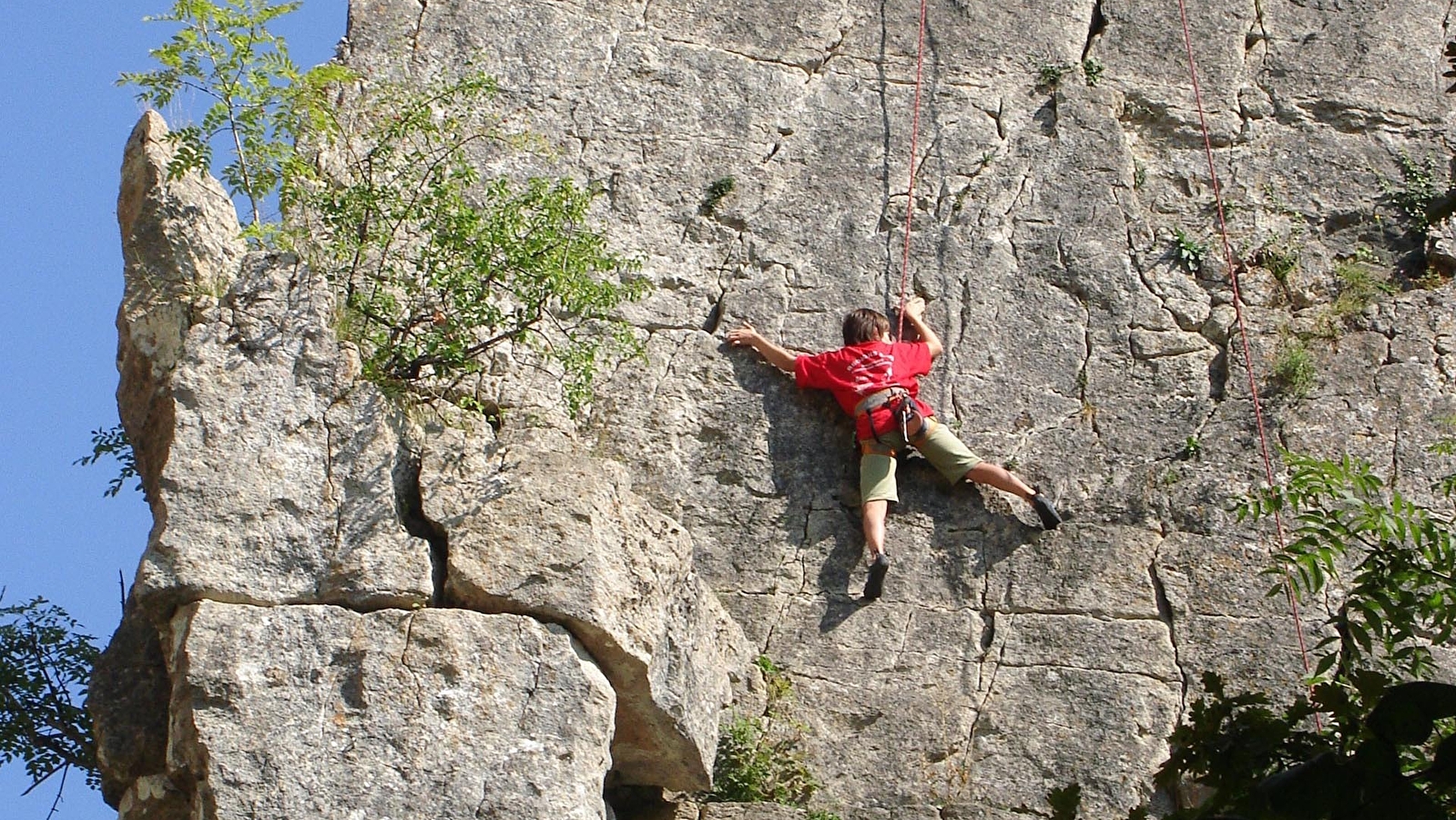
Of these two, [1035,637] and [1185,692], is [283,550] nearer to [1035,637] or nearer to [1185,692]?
[1035,637]

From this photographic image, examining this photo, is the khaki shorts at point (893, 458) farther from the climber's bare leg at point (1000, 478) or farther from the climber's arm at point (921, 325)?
the climber's arm at point (921, 325)

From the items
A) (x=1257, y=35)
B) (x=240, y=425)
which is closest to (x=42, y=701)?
(x=240, y=425)

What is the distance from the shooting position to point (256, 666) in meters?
6.48

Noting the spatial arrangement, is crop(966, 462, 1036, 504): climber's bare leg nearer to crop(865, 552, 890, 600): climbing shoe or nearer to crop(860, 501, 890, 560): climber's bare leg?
crop(860, 501, 890, 560): climber's bare leg

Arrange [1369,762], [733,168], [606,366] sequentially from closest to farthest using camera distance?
[1369,762] < [606,366] < [733,168]

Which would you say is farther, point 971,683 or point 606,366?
point 606,366

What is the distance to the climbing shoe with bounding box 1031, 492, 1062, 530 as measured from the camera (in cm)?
823

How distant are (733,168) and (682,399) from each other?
52.7 inches

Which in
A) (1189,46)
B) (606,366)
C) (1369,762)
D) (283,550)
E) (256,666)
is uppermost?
(1189,46)

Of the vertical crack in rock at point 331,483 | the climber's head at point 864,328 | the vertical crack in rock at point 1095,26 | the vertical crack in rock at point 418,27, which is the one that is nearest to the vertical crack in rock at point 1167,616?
the climber's head at point 864,328

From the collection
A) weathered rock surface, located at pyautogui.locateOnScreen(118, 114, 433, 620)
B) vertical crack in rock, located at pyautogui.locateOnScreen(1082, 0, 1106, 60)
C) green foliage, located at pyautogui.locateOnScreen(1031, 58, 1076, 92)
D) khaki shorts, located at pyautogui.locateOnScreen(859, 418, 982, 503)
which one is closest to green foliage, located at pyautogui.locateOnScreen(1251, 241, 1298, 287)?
green foliage, located at pyautogui.locateOnScreen(1031, 58, 1076, 92)

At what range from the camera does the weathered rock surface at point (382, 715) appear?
636 cm

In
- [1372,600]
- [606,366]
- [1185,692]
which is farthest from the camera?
[606,366]

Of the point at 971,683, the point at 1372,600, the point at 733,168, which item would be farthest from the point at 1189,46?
the point at 1372,600
